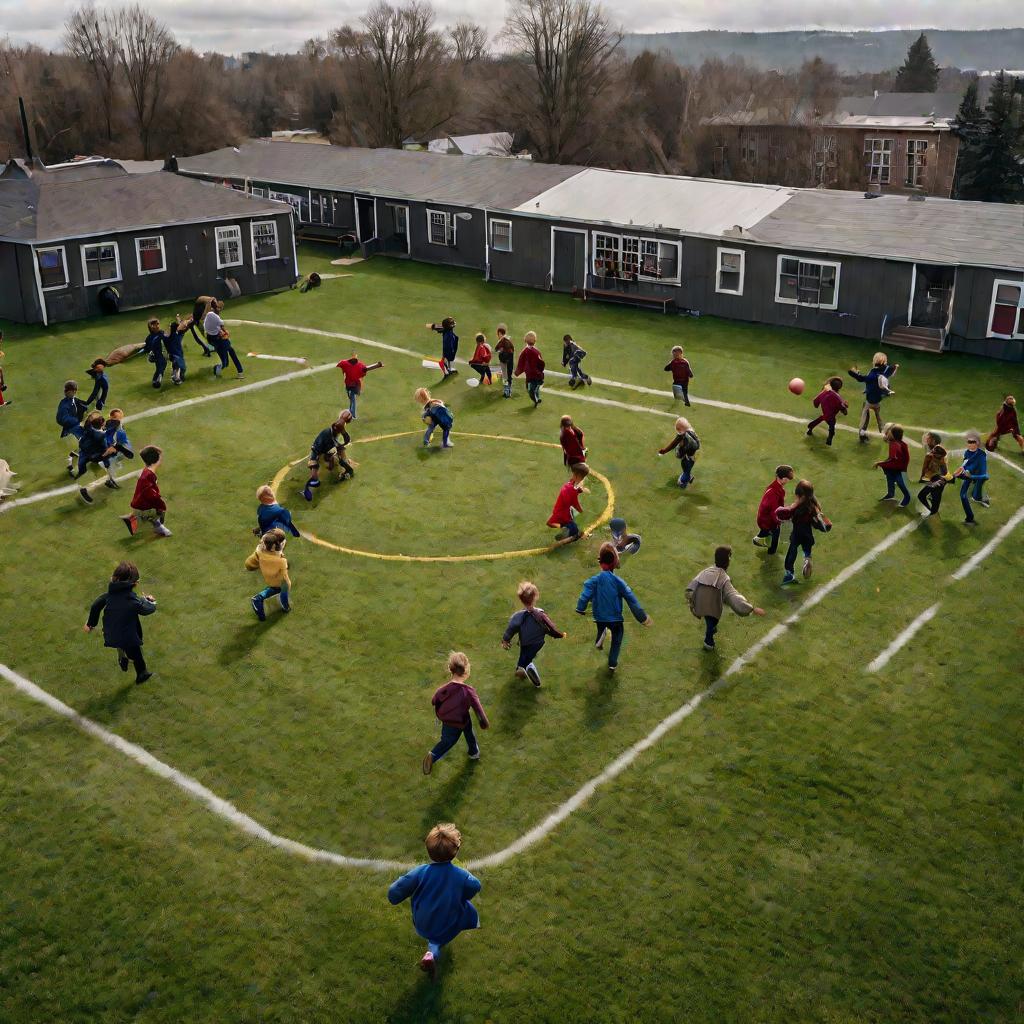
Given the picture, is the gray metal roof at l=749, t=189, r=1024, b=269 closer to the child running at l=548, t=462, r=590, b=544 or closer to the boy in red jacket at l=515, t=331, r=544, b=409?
the boy in red jacket at l=515, t=331, r=544, b=409

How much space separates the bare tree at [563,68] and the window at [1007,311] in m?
56.7

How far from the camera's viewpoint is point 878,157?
9838 cm

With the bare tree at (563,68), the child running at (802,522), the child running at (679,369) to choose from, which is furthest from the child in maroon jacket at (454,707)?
the bare tree at (563,68)

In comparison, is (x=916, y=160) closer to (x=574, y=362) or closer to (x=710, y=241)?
(x=710, y=241)

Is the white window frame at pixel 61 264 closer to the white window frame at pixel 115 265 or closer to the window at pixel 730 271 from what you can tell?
the white window frame at pixel 115 265

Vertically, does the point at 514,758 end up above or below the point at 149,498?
below

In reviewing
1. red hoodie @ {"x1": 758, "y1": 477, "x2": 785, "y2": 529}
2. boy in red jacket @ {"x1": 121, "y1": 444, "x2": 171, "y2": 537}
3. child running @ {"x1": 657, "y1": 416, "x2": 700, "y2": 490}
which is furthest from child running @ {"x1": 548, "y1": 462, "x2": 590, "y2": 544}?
boy in red jacket @ {"x1": 121, "y1": 444, "x2": 171, "y2": 537}

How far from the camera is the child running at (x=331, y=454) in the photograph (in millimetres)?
22891

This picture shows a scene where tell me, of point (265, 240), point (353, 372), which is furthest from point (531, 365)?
point (265, 240)

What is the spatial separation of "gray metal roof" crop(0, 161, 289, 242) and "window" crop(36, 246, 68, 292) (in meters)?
0.66

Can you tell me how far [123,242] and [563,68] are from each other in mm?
53971

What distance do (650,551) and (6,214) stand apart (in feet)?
95.1

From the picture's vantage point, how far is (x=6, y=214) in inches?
1470

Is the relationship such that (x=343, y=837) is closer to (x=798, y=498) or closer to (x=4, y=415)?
(x=798, y=498)
